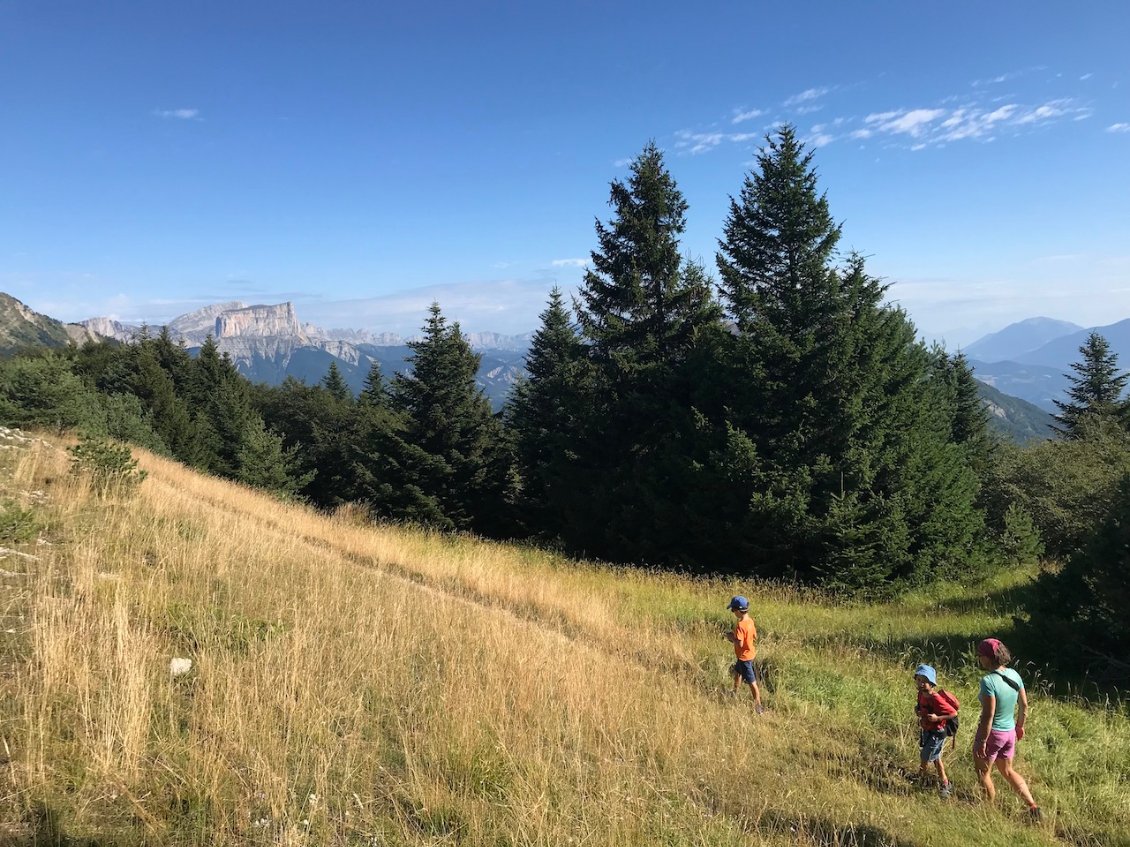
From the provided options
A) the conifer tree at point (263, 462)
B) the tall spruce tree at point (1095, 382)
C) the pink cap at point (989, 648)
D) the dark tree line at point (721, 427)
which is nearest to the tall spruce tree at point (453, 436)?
the dark tree line at point (721, 427)

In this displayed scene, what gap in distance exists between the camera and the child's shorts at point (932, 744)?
4648 millimetres

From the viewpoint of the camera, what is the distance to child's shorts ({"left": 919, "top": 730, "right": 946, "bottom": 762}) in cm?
Result: 465

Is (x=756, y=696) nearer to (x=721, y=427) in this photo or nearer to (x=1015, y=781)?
(x=1015, y=781)

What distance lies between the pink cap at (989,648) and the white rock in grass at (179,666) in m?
6.03

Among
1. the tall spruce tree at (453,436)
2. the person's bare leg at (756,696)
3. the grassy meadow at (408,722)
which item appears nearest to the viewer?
the grassy meadow at (408,722)

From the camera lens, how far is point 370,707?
4230 millimetres

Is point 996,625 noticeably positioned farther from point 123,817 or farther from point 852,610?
point 123,817

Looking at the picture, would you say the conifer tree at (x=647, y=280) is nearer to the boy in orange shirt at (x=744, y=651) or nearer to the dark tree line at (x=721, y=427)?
the dark tree line at (x=721, y=427)

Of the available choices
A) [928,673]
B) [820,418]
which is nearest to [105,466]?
[928,673]

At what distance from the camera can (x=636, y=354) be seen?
19.5 meters

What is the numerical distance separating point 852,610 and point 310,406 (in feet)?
153

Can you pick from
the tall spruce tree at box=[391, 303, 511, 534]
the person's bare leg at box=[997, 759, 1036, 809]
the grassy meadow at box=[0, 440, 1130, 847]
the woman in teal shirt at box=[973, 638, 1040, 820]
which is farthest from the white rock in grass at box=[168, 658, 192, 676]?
the tall spruce tree at box=[391, 303, 511, 534]

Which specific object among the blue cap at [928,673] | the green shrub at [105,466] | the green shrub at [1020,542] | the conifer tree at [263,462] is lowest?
the green shrub at [1020,542]

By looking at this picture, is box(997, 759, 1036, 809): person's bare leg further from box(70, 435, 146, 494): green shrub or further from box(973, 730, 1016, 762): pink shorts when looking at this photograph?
box(70, 435, 146, 494): green shrub
